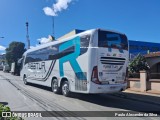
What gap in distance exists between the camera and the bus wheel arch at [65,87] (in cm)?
1501

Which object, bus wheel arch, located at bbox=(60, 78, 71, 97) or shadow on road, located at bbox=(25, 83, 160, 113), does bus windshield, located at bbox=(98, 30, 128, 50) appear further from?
bus wheel arch, located at bbox=(60, 78, 71, 97)

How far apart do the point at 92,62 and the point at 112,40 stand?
5.46ft

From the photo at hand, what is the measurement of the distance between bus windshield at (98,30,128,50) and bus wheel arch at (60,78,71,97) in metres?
3.62

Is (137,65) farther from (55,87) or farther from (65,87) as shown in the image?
(65,87)

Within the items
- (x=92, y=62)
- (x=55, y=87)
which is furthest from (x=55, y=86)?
(x=92, y=62)

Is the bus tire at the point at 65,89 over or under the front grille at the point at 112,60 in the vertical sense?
under

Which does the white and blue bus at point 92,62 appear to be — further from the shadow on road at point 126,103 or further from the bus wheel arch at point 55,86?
the shadow on road at point 126,103

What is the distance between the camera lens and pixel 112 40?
13.1m

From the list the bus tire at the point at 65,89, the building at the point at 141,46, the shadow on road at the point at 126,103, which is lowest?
the shadow on road at the point at 126,103

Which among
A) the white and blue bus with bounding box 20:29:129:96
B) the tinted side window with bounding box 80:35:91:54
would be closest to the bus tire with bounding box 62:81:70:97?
the white and blue bus with bounding box 20:29:129:96

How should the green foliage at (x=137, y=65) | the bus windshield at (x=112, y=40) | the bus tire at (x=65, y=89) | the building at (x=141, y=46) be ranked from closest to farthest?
the bus windshield at (x=112, y=40) < the bus tire at (x=65, y=89) < the green foliage at (x=137, y=65) < the building at (x=141, y=46)

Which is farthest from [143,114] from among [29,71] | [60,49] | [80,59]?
[29,71]

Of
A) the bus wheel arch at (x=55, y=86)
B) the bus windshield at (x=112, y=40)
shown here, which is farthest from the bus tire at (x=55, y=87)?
the bus windshield at (x=112, y=40)

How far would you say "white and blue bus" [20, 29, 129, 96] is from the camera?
1250cm
